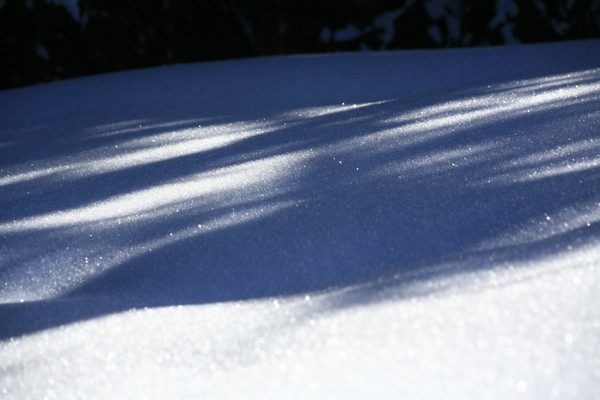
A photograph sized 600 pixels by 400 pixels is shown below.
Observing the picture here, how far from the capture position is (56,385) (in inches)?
16.0

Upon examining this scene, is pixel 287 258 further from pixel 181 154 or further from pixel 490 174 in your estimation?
pixel 181 154

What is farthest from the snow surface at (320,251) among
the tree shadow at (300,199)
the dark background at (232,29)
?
the dark background at (232,29)

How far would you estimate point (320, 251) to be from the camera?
579 mm

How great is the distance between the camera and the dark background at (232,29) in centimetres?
200

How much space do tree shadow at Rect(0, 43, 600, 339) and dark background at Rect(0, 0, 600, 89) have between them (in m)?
0.89

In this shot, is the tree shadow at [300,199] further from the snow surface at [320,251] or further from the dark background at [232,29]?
the dark background at [232,29]

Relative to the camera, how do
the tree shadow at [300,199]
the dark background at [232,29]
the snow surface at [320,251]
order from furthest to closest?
the dark background at [232,29] → the tree shadow at [300,199] → the snow surface at [320,251]

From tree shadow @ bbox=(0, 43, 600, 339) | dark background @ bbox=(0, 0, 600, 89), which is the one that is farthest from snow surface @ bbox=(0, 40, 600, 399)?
dark background @ bbox=(0, 0, 600, 89)

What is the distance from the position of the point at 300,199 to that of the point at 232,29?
169 centimetres

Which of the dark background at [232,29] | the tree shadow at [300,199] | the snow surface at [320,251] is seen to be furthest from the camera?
the dark background at [232,29]

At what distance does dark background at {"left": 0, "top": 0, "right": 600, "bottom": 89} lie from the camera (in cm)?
200

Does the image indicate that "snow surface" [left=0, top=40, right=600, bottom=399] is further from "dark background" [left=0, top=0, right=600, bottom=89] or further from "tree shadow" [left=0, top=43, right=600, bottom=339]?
"dark background" [left=0, top=0, right=600, bottom=89]

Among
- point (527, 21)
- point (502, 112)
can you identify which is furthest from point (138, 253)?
point (527, 21)

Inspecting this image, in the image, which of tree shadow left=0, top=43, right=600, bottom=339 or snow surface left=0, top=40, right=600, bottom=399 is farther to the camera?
tree shadow left=0, top=43, right=600, bottom=339
